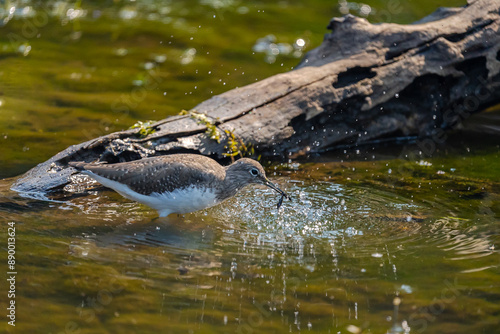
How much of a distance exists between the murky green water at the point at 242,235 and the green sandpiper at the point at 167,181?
0.26 m

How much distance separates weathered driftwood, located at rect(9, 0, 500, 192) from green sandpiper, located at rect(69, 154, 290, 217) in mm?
795

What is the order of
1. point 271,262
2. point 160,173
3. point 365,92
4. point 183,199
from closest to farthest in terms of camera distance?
point 271,262 → point 183,199 → point 160,173 → point 365,92

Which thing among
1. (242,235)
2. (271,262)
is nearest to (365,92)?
(242,235)

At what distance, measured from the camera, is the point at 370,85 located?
330 inches

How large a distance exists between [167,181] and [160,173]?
133 millimetres

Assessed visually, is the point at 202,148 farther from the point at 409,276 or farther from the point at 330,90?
the point at 409,276

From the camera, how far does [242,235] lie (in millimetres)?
6105

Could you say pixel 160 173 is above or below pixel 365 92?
above

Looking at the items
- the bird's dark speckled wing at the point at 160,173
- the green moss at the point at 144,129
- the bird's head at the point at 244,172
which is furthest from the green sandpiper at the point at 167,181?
the green moss at the point at 144,129

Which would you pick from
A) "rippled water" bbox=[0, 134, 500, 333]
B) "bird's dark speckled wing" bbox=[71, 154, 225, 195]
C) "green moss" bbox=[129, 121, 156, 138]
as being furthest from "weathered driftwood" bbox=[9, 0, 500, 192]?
"rippled water" bbox=[0, 134, 500, 333]

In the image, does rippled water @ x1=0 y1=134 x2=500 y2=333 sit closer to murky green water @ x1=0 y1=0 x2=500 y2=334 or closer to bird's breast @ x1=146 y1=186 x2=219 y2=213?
murky green water @ x1=0 y1=0 x2=500 y2=334

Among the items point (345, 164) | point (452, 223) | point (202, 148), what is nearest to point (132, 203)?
point (202, 148)

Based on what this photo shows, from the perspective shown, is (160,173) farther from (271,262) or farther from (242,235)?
(271,262)

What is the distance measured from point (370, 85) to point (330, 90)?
62cm
